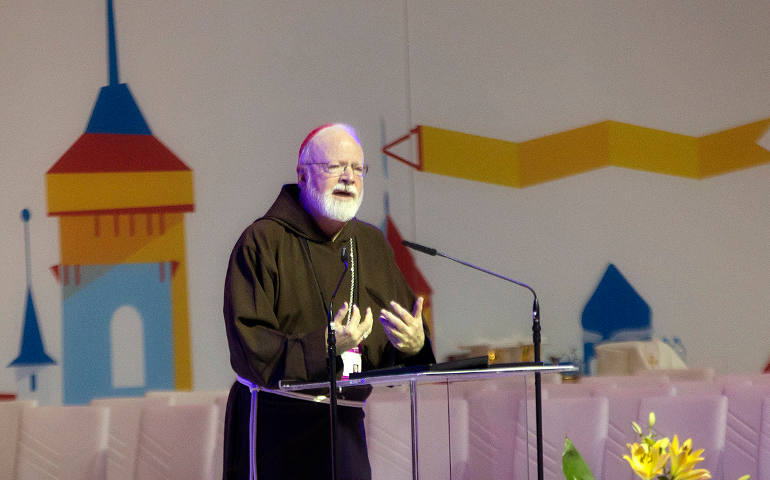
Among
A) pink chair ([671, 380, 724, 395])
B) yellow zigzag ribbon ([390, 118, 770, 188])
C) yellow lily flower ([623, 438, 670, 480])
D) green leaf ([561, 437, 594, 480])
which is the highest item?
yellow zigzag ribbon ([390, 118, 770, 188])

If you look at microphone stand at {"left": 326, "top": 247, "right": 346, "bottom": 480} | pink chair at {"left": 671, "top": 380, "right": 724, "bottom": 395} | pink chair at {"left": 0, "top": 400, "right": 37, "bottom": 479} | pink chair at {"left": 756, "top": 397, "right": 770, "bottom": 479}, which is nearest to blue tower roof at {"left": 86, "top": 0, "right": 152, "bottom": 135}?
pink chair at {"left": 0, "top": 400, "right": 37, "bottom": 479}

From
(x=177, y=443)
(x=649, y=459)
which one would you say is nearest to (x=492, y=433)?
(x=177, y=443)

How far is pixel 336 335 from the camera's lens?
220cm

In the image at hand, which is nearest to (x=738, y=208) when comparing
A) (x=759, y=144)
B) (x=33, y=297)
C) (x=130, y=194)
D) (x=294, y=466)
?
(x=759, y=144)

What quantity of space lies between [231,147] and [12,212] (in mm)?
1991

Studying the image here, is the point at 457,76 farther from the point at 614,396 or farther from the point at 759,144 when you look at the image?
the point at 614,396

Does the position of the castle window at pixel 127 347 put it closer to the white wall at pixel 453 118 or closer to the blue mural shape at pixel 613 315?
the white wall at pixel 453 118

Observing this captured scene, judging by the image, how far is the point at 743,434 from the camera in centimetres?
364

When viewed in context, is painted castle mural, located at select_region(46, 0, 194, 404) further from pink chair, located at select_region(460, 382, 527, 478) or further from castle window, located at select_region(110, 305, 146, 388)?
pink chair, located at select_region(460, 382, 527, 478)

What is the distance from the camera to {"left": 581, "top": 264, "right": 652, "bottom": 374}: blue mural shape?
8.82m

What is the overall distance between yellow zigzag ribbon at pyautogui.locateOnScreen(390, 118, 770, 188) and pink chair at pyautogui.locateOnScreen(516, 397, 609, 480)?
5.50 meters

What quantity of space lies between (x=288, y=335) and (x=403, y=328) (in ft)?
0.93

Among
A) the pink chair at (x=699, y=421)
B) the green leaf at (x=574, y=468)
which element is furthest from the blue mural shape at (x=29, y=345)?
the green leaf at (x=574, y=468)

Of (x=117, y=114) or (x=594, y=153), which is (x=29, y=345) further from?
(x=594, y=153)
